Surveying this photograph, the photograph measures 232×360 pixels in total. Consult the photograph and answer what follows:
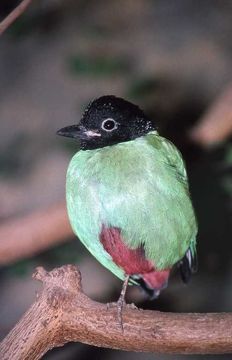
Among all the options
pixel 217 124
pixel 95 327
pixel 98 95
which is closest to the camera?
pixel 95 327

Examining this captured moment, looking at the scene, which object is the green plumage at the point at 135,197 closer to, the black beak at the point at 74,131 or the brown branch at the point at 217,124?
the black beak at the point at 74,131

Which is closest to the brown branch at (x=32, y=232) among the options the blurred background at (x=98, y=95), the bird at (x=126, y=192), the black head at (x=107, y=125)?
the blurred background at (x=98, y=95)

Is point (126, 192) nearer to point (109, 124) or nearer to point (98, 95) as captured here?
point (109, 124)

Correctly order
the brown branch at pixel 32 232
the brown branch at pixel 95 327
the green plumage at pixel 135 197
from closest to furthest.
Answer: the brown branch at pixel 95 327 → the green plumage at pixel 135 197 → the brown branch at pixel 32 232

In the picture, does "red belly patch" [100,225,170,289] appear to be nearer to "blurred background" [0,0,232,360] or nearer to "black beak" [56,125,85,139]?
"black beak" [56,125,85,139]

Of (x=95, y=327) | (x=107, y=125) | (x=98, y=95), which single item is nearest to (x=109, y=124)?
(x=107, y=125)

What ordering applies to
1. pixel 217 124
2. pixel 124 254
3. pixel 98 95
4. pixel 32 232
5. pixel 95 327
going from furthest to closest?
1. pixel 98 95
2. pixel 217 124
3. pixel 32 232
4. pixel 124 254
5. pixel 95 327

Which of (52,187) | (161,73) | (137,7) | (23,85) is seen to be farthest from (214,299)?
(137,7)

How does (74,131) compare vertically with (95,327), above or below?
above
